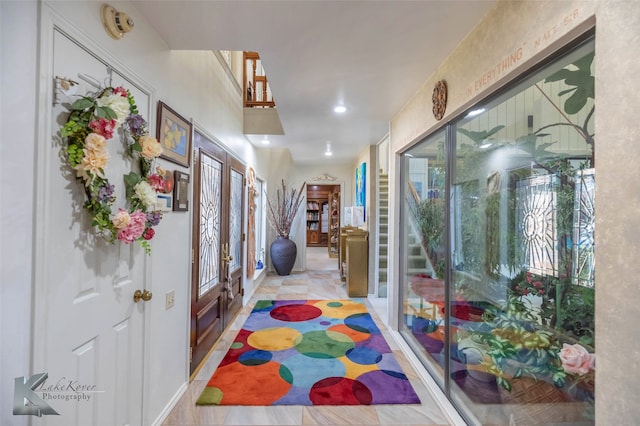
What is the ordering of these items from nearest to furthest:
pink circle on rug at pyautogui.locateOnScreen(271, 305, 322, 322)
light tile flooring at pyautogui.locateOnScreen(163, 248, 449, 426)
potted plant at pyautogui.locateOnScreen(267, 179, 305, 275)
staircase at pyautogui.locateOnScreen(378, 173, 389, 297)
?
1. light tile flooring at pyautogui.locateOnScreen(163, 248, 449, 426)
2. pink circle on rug at pyautogui.locateOnScreen(271, 305, 322, 322)
3. staircase at pyautogui.locateOnScreen(378, 173, 389, 297)
4. potted plant at pyautogui.locateOnScreen(267, 179, 305, 275)

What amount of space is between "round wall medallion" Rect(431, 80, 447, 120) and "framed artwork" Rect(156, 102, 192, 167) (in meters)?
1.92

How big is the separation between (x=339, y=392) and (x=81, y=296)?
6.01 ft

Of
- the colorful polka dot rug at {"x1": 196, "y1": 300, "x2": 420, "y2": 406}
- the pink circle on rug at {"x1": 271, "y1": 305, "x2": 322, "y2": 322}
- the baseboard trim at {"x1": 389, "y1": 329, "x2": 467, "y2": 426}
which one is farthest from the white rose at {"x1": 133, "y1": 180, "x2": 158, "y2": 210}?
the pink circle on rug at {"x1": 271, "y1": 305, "x2": 322, "y2": 322}

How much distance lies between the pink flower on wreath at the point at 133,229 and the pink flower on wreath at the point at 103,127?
0.37 m

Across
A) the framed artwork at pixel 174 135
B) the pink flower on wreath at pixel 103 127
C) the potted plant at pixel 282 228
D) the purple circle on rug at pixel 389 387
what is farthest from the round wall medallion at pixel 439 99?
the potted plant at pixel 282 228

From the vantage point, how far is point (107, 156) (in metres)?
1.10

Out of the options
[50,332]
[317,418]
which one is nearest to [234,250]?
[317,418]

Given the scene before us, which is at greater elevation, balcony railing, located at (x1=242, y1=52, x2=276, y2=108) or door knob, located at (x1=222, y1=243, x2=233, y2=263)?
balcony railing, located at (x1=242, y1=52, x2=276, y2=108)

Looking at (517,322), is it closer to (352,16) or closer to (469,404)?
(469,404)

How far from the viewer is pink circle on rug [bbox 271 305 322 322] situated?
142 inches

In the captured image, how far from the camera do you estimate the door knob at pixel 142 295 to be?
1543 millimetres

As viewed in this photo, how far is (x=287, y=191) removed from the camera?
6.10 meters

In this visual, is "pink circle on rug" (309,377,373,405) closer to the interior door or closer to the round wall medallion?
the interior door

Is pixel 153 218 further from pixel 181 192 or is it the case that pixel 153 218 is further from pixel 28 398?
pixel 28 398
